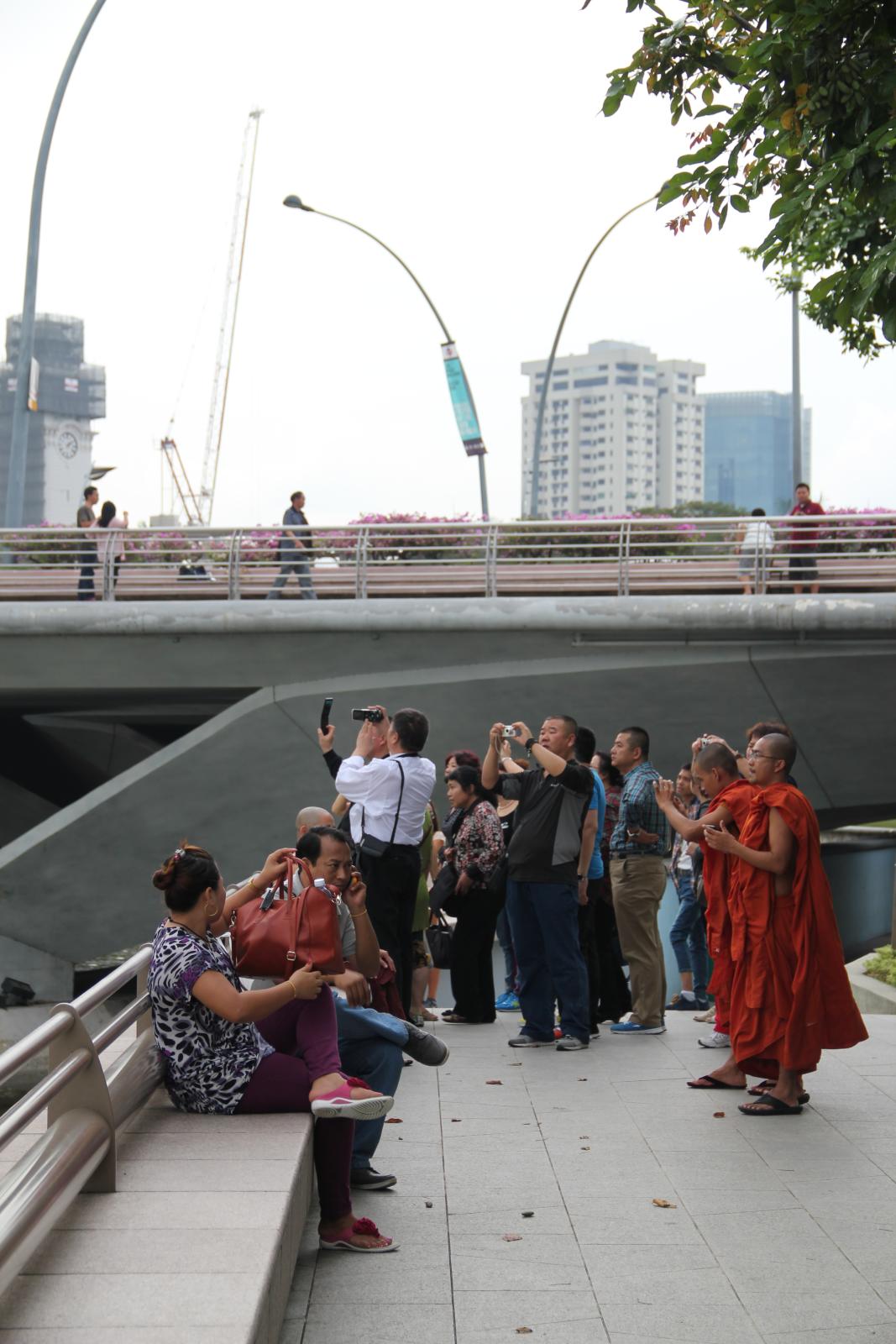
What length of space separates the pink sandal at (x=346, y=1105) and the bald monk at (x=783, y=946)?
8.89 ft

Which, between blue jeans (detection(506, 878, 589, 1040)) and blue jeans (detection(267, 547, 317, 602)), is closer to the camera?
blue jeans (detection(506, 878, 589, 1040))

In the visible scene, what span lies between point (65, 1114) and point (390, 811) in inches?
156

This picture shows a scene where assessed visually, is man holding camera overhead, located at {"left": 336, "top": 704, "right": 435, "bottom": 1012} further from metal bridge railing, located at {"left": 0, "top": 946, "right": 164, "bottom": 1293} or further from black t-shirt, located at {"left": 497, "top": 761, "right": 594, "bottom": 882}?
metal bridge railing, located at {"left": 0, "top": 946, "right": 164, "bottom": 1293}

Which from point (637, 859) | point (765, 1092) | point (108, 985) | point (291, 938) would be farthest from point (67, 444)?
point (108, 985)

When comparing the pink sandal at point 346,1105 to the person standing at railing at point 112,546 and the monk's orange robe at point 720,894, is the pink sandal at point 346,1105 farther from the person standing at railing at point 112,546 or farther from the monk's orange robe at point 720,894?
the person standing at railing at point 112,546

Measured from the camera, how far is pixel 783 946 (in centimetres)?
705

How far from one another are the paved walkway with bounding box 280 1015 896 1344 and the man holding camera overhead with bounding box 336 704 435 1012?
101cm

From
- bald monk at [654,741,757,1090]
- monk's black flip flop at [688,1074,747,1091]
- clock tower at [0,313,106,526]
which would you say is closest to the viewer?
bald monk at [654,741,757,1090]

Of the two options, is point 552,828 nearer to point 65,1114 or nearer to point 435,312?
point 65,1114

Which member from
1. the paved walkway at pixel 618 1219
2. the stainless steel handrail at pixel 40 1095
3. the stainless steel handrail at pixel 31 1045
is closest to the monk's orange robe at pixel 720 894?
the paved walkway at pixel 618 1219

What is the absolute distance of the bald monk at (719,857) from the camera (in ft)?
24.4

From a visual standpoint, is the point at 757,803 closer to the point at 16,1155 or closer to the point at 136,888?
the point at 16,1155

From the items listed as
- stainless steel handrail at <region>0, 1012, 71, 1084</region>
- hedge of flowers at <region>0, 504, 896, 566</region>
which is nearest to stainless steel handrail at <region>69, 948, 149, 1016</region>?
stainless steel handrail at <region>0, 1012, 71, 1084</region>

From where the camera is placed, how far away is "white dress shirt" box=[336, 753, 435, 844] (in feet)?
26.6
